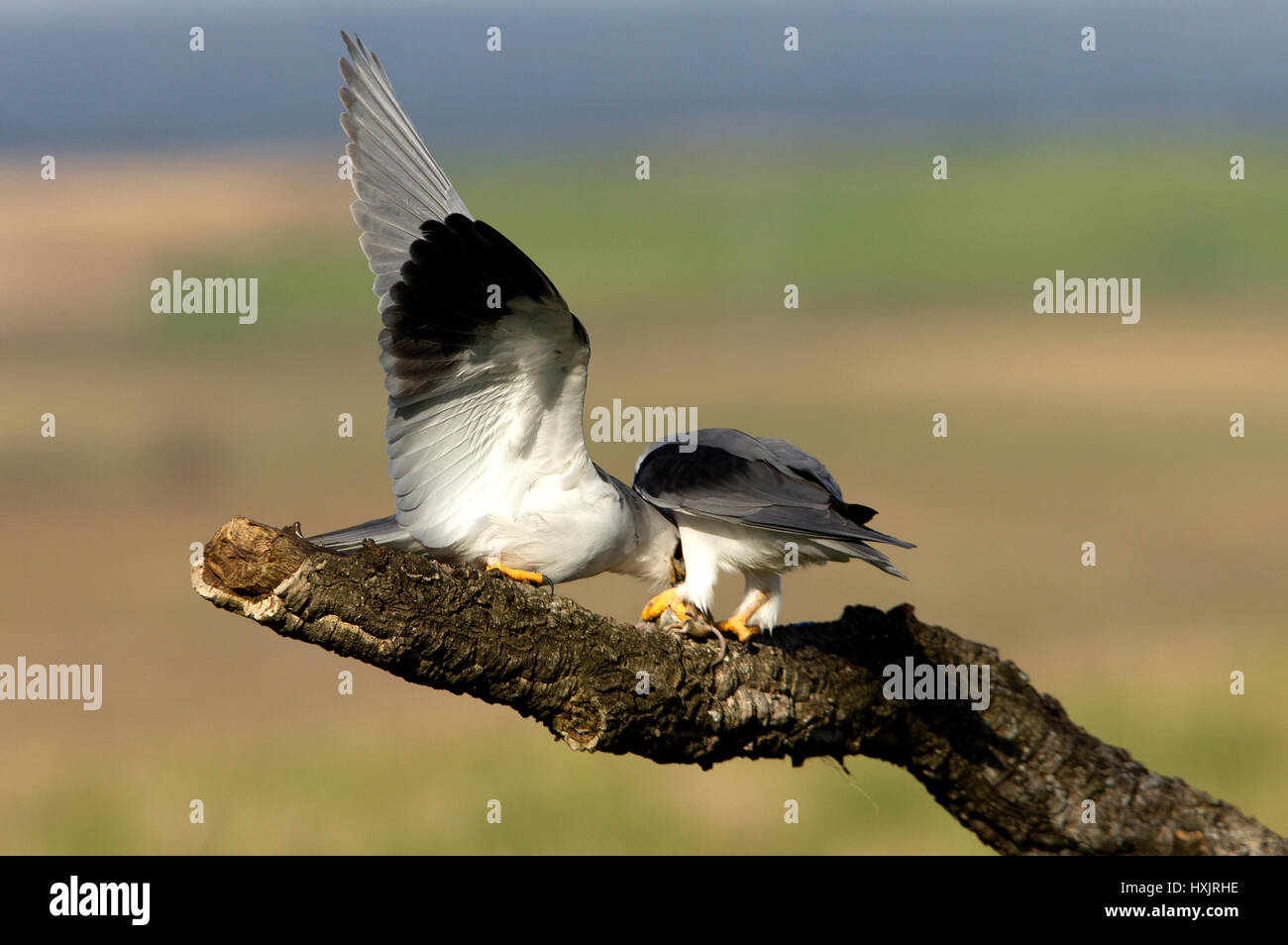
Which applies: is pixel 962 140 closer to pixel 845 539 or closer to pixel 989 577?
pixel 989 577

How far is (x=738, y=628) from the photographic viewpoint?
6.91 m

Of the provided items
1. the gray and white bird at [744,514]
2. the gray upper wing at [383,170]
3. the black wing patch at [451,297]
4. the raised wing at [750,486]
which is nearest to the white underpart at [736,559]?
the gray and white bird at [744,514]

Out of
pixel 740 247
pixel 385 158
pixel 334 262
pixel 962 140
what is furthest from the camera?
pixel 962 140

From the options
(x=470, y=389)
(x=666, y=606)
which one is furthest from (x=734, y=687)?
(x=470, y=389)

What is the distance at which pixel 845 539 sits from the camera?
20.5 ft

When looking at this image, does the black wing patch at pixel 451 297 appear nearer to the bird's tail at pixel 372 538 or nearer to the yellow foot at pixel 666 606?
the bird's tail at pixel 372 538

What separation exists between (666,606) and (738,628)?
42 cm

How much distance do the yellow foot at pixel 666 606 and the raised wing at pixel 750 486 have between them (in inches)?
20.0

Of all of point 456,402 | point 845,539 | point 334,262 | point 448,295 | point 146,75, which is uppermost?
point 146,75

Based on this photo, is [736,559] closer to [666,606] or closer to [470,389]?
[666,606]

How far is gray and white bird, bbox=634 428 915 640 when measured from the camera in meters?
6.53

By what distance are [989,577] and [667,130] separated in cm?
12958

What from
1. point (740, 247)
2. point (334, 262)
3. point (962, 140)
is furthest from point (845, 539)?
point (962, 140)

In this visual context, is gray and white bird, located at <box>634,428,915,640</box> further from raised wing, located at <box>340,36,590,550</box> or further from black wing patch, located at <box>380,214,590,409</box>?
black wing patch, located at <box>380,214,590,409</box>
